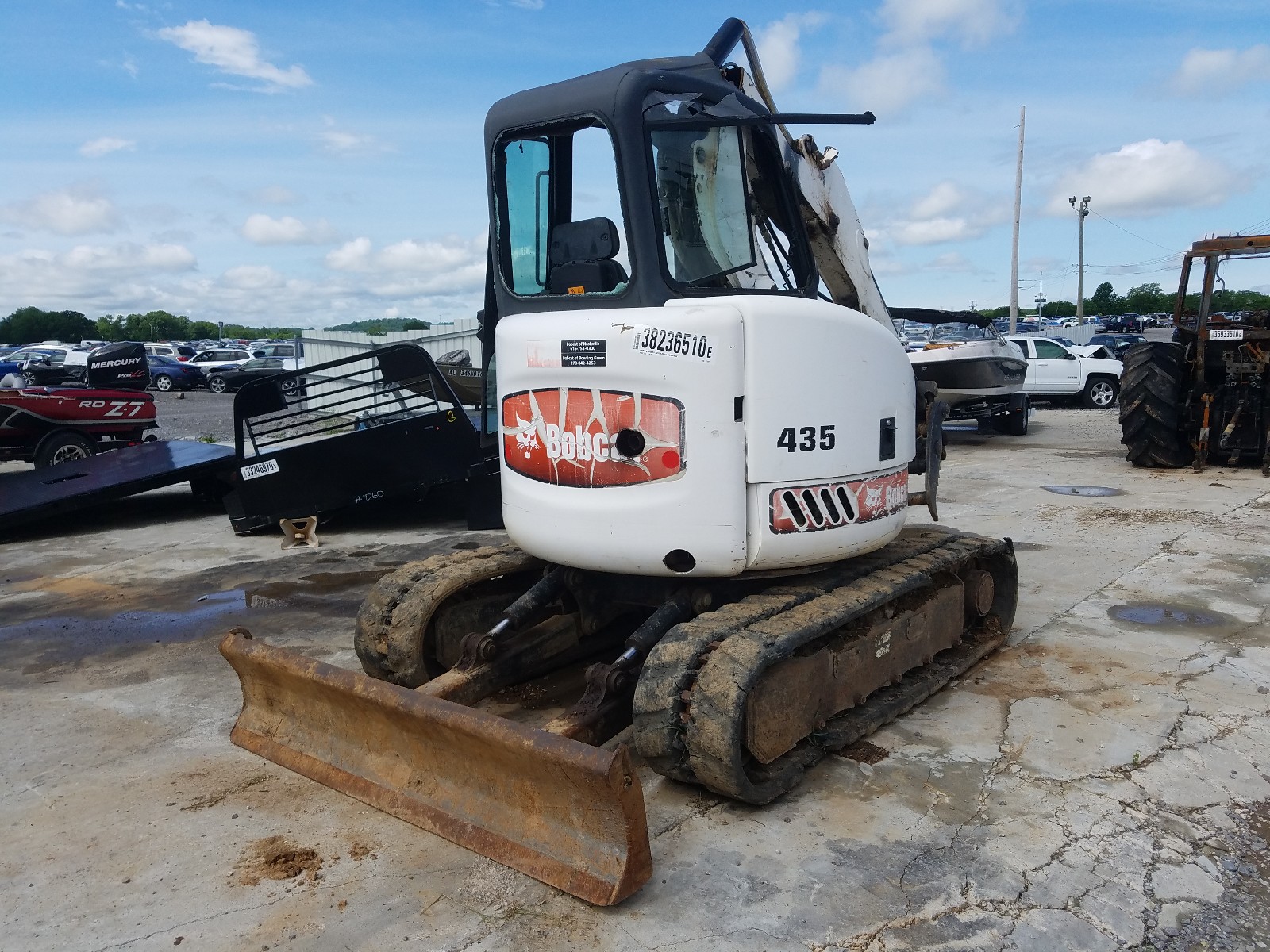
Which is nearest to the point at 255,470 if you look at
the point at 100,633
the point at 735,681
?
the point at 100,633

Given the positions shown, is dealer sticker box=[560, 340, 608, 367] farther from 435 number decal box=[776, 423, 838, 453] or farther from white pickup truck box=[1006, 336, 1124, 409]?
white pickup truck box=[1006, 336, 1124, 409]

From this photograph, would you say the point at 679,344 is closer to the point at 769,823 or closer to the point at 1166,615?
the point at 769,823

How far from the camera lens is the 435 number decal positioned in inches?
158

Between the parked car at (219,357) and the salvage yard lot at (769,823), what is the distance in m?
37.8

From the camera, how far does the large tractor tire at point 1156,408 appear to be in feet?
41.6

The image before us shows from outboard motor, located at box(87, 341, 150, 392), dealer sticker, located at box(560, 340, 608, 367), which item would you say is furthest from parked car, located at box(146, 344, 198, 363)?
dealer sticker, located at box(560, 340, 608, 367)

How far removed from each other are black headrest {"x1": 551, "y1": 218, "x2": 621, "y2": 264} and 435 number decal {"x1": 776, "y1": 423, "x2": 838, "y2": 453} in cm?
100

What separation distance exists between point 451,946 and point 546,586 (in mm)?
1970

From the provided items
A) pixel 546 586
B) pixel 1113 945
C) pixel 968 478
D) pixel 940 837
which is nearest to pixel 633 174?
pixel 546 586

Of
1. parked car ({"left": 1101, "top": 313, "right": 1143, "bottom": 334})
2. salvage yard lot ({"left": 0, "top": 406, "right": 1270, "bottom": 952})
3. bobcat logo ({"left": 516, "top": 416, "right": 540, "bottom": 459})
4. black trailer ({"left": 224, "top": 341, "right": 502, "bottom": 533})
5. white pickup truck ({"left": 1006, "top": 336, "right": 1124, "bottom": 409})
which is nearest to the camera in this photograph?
salvage yard lot ({"left": 0, "top": 406, "right": 1270, "bottom": 952})

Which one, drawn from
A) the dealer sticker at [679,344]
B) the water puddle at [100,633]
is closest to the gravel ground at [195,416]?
the water puddle at [100,633]

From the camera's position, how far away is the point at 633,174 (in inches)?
161

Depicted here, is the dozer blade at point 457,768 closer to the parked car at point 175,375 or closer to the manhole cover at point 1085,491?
the manhole cover at point 1085,491

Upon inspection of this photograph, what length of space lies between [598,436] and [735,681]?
43.1 inches
